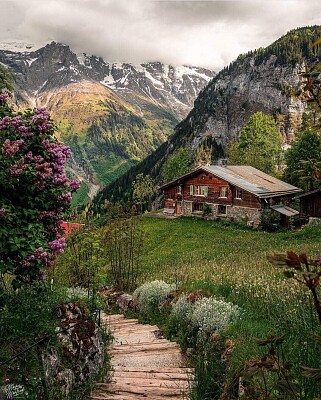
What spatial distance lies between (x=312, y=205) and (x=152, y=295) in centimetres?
3230

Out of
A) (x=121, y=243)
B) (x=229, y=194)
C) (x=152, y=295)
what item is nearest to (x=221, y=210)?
(x=229, y=194)

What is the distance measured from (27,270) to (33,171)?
5.96ft

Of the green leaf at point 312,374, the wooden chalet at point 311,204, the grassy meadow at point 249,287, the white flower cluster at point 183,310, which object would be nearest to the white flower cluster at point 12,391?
the grassy meadow at point 249,287

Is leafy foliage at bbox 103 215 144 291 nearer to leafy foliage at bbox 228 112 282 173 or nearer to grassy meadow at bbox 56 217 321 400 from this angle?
grassy meadow at bbox 56 217 321 400

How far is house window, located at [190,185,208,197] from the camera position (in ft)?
156

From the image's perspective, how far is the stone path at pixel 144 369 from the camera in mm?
6438

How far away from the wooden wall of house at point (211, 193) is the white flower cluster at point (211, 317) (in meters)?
34.7

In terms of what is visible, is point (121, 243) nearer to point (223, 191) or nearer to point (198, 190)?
point (223, 191)

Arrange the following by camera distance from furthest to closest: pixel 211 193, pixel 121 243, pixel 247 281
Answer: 1. pixel 211 193
2. pixel 121 243
3. pixel 247 281

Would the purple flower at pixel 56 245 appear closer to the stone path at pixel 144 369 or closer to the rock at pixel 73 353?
the rock at pixel 73 353

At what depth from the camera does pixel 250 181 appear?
4603 cm

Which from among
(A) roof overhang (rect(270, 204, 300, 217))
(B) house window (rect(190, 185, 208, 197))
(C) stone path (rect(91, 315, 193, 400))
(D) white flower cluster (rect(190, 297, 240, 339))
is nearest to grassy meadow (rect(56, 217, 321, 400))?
(D) white flower cluster (rect(190, 297, 240, 339))

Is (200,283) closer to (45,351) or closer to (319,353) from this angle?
(45,351)

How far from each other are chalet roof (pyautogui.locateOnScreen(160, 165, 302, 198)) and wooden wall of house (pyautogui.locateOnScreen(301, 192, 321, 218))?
3769 millimetres
